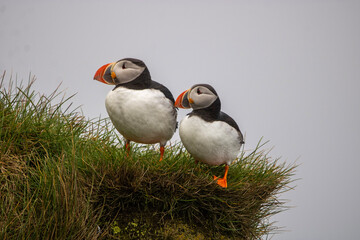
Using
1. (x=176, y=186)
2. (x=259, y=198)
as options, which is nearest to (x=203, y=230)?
(x=176, y=186)

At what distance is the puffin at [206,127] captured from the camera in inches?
159

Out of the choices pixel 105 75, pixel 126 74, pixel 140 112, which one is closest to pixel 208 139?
pixel 140 112

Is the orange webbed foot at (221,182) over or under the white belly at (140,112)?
under

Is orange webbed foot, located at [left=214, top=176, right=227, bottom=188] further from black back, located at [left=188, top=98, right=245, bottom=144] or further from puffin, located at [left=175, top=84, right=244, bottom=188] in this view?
black back, located at [left=188, top=98, right=245, bottom=144]

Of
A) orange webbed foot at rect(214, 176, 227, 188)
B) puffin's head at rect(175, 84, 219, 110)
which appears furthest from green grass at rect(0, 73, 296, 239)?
puffin's head at rect(175, 84, 219, 110)

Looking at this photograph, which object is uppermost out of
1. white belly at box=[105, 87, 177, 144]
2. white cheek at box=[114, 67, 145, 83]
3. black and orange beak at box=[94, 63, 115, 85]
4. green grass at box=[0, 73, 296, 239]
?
white cheek at box=[114, 67, 145, 83]

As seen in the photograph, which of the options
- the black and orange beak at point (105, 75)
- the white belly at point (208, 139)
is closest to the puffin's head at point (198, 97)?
the white belly at point (208, 139)

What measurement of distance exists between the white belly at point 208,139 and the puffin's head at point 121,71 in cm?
69

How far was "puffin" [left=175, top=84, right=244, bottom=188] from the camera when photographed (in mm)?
4031

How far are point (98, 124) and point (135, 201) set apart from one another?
1834mm

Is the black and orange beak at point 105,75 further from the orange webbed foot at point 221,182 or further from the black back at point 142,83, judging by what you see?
the orange webbed foot at point 221,182

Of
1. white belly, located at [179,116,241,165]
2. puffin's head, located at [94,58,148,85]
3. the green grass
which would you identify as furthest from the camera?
puffin's head, located at [94,58,148,85]

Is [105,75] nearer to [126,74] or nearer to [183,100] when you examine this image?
[126,74]

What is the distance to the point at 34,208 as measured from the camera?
346cm
